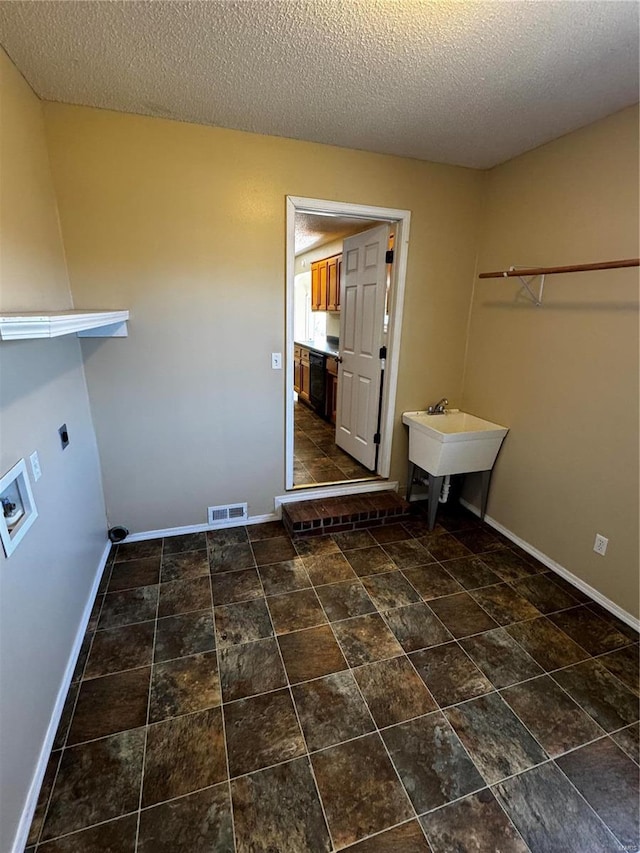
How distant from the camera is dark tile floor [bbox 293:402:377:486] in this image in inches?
133

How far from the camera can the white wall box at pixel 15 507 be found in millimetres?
1197

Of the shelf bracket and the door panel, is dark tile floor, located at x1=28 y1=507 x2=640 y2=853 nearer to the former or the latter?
the shelf bracket

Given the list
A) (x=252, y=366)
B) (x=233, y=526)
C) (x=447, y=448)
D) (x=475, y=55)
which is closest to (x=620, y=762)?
(x=447, y=448)

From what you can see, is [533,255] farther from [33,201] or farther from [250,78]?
[33,201]

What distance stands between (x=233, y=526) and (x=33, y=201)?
2.19 meters

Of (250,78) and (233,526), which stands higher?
(250,78)

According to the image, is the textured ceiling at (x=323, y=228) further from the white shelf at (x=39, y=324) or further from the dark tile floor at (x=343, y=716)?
the dark tile floor at (x=343, y=716)

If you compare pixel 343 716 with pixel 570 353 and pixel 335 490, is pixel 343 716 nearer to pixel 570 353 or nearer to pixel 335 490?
pixel 335 490

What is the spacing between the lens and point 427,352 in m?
3.00

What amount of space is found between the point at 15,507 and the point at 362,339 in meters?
2.71

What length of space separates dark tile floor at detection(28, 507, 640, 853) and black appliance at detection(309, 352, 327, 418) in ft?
10.2

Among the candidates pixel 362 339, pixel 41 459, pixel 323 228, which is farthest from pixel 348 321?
pixel 41 459

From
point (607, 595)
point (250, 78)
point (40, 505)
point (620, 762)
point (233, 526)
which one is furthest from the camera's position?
point (233, 526)

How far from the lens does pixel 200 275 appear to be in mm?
2352
